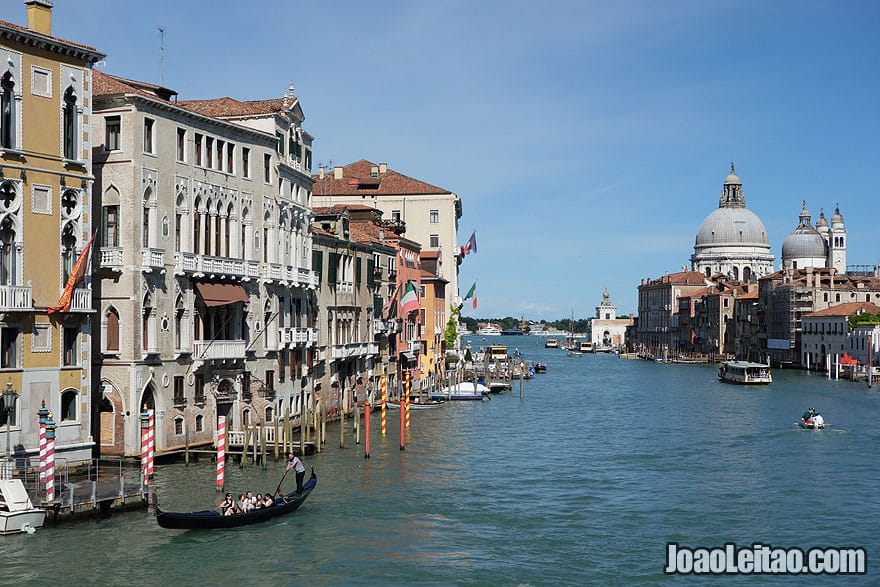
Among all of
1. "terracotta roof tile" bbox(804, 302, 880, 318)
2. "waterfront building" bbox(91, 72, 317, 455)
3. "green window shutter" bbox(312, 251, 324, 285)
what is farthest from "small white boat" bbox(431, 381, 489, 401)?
"terracotta roof tile" bbox(804, 302, 880, 318)

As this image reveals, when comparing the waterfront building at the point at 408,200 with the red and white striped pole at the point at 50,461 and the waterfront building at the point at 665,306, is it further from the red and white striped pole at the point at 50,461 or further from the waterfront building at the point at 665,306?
the waterfront building at the point at 665,306

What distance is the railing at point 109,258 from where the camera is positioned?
82.8 feet

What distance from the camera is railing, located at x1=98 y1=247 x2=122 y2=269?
25250 millimetres

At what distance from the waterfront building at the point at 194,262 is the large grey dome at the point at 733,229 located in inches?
5328

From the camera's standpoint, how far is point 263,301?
30734 mm

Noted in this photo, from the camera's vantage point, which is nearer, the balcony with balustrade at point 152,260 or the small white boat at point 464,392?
the balcony with balustrade at point 152,260

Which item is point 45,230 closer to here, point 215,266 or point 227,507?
point 215,266

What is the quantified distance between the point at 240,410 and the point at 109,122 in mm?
8709

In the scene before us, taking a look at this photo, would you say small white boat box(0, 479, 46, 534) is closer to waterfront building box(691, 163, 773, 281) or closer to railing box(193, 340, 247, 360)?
railing box(193, 340, 247, 360)

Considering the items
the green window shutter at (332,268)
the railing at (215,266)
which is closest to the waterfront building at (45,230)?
the railing at (215,266)

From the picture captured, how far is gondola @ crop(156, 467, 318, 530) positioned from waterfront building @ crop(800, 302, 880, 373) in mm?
66459

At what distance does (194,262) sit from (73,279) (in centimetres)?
453

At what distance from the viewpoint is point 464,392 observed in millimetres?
55469

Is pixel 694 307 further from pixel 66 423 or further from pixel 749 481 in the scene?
pixel 66 423
